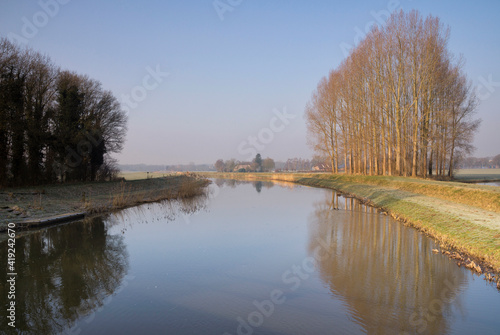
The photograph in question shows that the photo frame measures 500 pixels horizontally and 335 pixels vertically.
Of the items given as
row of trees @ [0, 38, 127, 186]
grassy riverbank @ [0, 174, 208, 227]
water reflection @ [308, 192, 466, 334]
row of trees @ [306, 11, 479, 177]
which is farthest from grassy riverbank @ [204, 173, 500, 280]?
row of trees @ [0, 38, 127, 186]

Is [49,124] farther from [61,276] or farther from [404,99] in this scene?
[404,99]

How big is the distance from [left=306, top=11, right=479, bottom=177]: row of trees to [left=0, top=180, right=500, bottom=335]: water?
60.2 feet

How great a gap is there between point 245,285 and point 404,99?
27.5 metres

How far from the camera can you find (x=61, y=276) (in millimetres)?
6938

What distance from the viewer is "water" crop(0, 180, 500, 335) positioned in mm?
4867

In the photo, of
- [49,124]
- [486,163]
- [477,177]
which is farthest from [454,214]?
[486,163]

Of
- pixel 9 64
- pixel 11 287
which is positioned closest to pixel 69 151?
pixel 9 64

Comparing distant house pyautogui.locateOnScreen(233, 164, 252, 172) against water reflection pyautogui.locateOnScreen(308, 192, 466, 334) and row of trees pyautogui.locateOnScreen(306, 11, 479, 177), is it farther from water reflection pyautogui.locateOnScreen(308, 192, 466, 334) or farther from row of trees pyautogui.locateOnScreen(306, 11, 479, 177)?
water reflection pyautogui.locateOnScreen(308, 192, 466, 334)

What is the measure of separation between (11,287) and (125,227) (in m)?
6.96

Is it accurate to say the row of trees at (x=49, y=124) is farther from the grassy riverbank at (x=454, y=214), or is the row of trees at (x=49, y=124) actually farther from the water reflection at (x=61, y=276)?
the grassy riverbank at (x=454, y=214)

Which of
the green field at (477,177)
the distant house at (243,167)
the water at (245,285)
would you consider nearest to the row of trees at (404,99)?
the green field at (477,177)

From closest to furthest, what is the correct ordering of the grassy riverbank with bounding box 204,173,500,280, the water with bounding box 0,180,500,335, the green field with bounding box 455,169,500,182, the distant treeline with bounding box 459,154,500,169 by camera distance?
the water with bounding box 0,180,500,335
the grassy riverbank with bounding box 204,173,500,280
the green field with bounding box 455,169,500,182
the distant treeline with bounding box 459,154,500,169

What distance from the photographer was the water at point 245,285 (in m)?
4.87

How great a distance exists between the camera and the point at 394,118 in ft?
89.8
